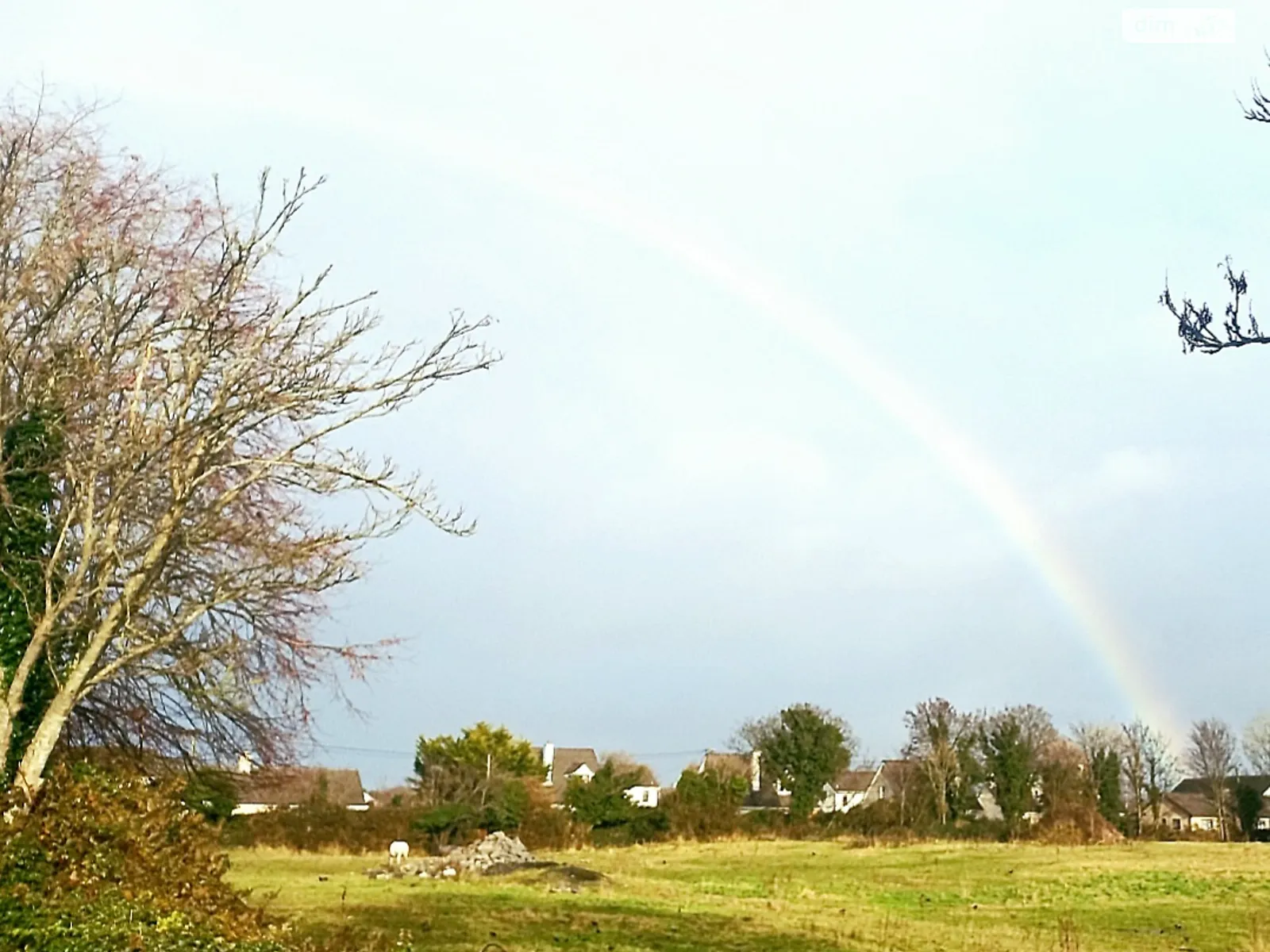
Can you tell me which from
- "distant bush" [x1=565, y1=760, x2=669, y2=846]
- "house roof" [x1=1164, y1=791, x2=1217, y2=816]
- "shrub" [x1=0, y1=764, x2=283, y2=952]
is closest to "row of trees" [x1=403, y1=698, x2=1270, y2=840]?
"distant bush" [x1=565, y1=760, x2=669, y2=846]

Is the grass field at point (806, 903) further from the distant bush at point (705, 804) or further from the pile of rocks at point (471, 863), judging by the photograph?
the distant bush at point (705, 804)

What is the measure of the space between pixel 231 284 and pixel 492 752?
48663mm

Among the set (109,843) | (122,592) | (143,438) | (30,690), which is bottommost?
(109,843)

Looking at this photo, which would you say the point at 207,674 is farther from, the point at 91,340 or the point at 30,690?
the point at 91,340

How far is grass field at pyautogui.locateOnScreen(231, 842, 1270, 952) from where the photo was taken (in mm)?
15148

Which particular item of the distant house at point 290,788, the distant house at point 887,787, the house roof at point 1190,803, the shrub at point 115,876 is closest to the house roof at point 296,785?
the distant house at point 290,788

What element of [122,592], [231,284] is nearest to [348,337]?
[231,284]

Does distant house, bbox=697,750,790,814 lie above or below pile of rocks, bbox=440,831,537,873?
above

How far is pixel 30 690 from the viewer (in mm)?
11555

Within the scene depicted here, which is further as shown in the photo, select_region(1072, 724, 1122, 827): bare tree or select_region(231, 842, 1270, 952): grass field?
select_region(1072, 724, 1122, 827): bare tree

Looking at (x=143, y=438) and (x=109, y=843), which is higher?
(x=143, y=438)

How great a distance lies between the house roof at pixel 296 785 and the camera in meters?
15.6

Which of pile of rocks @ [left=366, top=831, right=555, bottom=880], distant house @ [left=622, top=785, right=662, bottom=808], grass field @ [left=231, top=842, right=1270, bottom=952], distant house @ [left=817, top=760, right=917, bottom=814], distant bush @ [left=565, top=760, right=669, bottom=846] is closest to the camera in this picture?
grass field @ [left=231, top=842, right=1270, bottom=952]

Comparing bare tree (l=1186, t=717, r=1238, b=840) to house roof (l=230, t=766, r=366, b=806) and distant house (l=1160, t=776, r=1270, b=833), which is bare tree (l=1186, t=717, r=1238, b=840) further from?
house roof (l=230, t=766, r=366, b=806)
